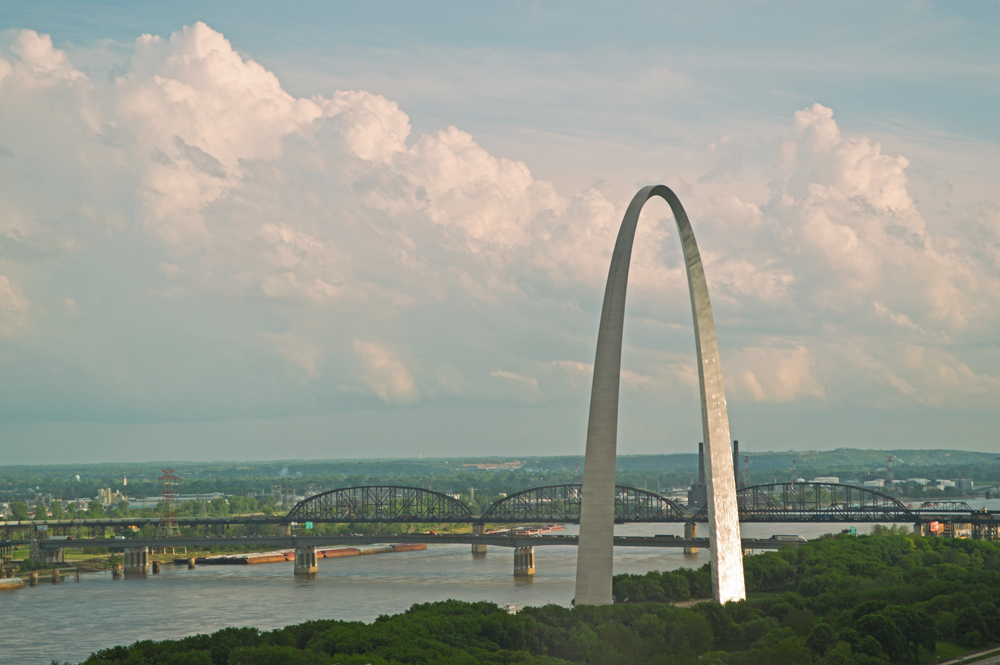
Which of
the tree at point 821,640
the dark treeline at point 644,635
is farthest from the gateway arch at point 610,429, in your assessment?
the tree at point 821,640

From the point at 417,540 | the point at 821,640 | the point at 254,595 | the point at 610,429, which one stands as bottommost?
the point at 254,595

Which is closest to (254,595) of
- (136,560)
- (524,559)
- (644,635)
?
(524,559)

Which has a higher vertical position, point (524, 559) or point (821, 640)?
point (821, 640)

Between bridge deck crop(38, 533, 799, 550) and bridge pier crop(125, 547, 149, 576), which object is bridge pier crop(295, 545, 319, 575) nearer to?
bridge deck crop(38, 533, 799, 550)

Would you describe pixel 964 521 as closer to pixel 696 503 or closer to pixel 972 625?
pixel 696 503

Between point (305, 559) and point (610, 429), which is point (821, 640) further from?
point (305, 559)

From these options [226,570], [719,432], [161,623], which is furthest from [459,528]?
[719,432]
